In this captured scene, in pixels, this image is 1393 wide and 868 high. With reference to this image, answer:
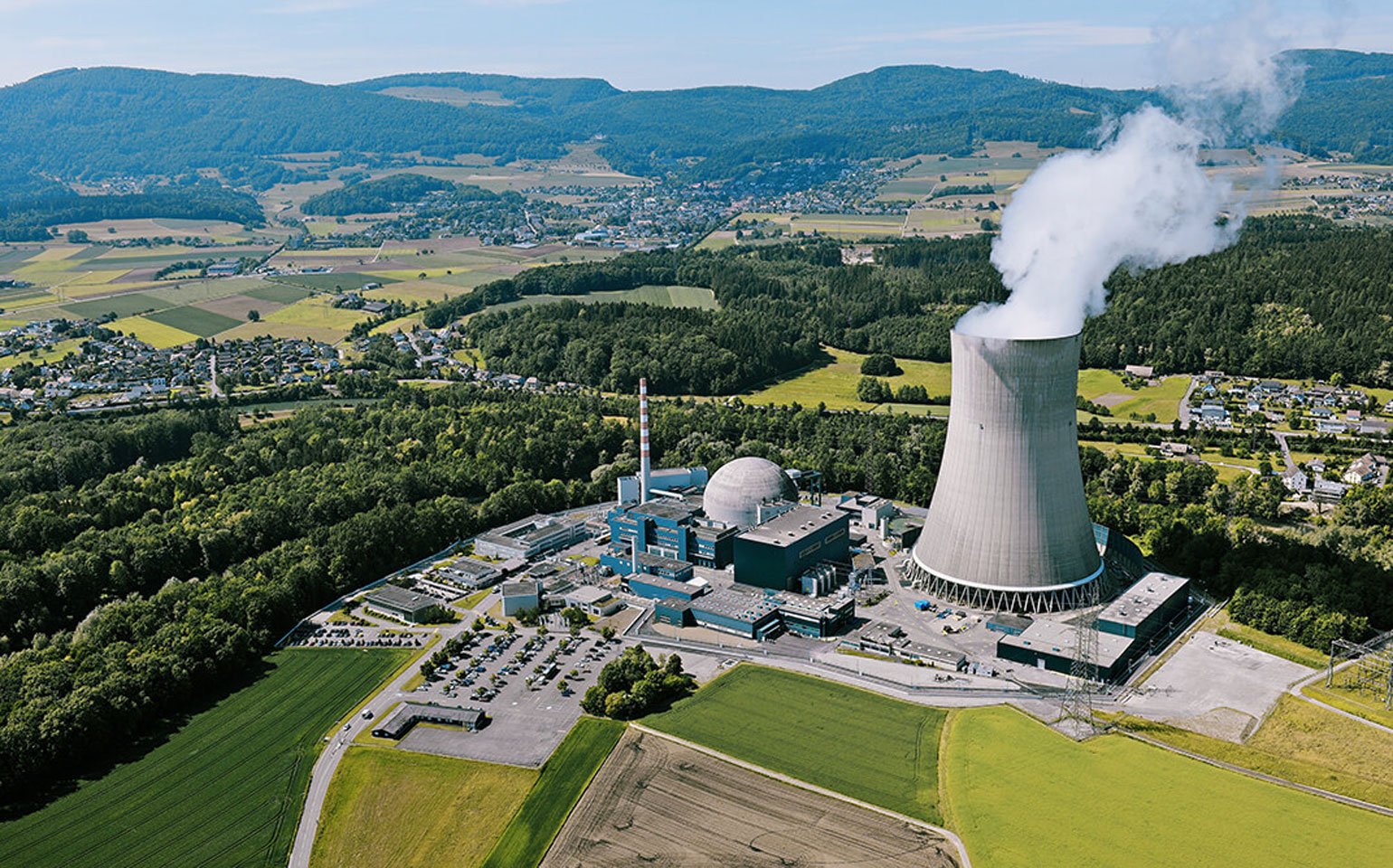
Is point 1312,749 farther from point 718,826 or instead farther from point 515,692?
point 515,692

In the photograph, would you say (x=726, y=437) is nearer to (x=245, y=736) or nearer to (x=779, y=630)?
(x=779, y=630)

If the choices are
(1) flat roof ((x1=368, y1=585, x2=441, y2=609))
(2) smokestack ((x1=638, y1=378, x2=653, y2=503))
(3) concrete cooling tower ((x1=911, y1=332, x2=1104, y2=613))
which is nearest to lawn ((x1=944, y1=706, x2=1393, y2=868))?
(3) concrete cooling tower ((x1=911, y1=332, x2=1104, y2=613))

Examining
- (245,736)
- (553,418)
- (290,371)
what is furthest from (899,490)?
(290,371)

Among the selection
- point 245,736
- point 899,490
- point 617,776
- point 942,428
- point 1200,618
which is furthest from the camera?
point 942,428

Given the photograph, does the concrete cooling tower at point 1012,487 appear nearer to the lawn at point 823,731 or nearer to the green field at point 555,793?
the lawn at point 823,731

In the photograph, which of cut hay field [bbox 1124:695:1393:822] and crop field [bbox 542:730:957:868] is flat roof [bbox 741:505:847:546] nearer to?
crop field [bbox 542:730:957:868]
